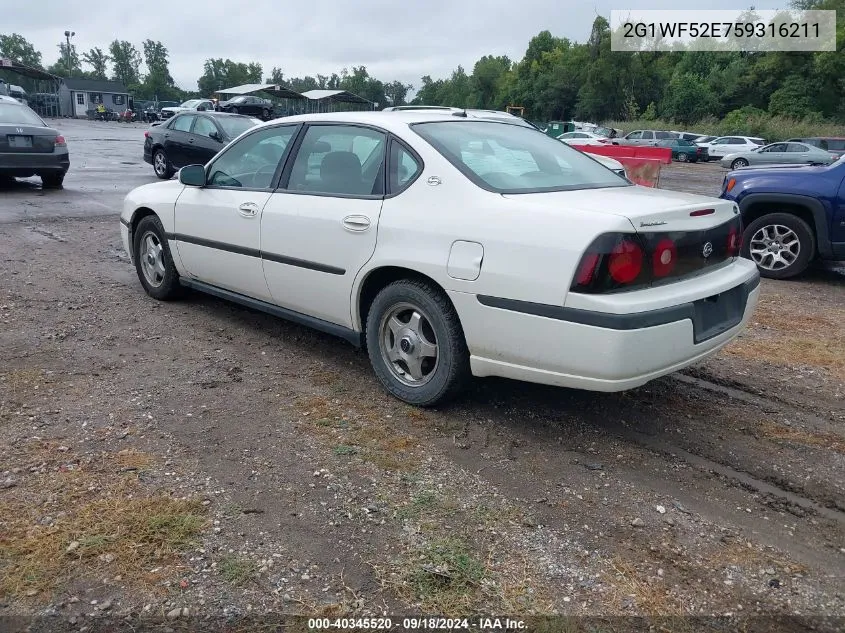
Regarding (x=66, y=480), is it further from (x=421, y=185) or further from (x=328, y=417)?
(x=421, y=185)

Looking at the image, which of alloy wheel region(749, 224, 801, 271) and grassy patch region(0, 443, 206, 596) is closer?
grassy patch region(0, 443, 206, 596)

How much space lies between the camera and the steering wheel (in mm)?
4723

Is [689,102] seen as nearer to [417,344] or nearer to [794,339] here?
[794,339]

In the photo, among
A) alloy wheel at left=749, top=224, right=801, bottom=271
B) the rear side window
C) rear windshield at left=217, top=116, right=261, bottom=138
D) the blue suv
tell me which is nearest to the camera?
the rear side window

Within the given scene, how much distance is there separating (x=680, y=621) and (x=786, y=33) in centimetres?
6508

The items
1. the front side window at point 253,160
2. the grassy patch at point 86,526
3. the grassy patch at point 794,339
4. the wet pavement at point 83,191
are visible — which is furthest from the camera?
the wet pavement at point 83,191

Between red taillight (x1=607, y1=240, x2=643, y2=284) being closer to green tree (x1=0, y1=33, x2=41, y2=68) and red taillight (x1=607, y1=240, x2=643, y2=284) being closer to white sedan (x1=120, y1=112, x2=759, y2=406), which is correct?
white sedan (x1=120, y1=112, x2=759, y2=406)

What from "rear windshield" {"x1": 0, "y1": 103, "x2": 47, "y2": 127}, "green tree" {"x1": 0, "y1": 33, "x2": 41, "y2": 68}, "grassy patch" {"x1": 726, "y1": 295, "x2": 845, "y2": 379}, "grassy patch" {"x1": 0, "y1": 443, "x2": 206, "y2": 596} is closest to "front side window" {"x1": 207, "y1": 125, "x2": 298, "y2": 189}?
"grassy patch" {"x1": 0, "y1": 443, "x2": 206, "y2": 596}

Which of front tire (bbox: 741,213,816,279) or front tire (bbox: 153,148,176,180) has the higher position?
front tire (bbox: 153,148,176,180)

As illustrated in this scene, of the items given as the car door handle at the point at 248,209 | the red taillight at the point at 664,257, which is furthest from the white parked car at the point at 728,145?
the red taillight at the point at 664,257

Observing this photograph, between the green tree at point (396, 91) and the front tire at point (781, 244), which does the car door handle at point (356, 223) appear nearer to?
the front tire at point (781, 244)

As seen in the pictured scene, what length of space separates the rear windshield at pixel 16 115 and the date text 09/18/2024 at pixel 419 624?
39.4 feet

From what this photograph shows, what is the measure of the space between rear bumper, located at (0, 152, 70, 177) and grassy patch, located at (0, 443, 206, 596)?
10051 mm

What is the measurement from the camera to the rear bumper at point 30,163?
1165cm
